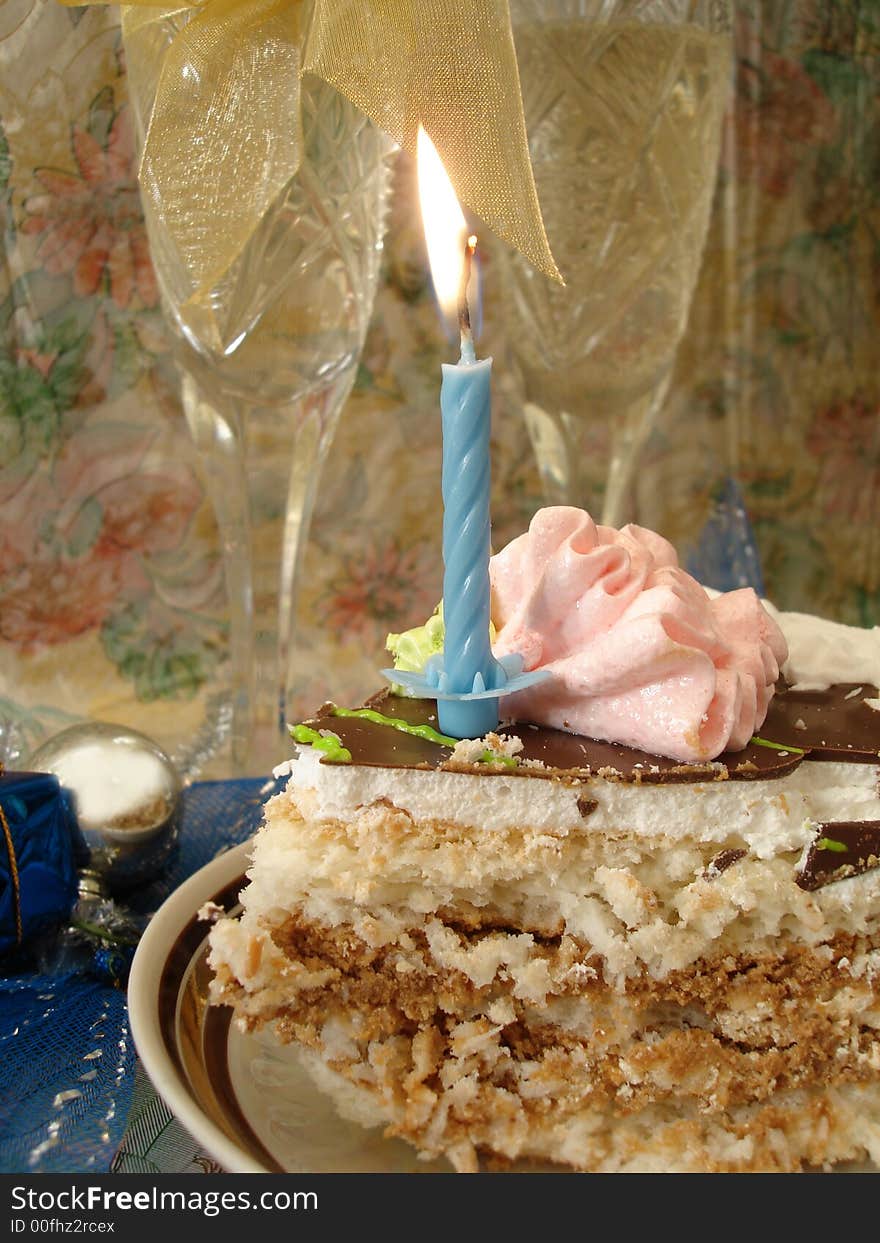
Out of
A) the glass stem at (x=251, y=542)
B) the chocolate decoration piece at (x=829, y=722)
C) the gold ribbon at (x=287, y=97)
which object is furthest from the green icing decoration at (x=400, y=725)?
the glass stem at (x=251, y=542)

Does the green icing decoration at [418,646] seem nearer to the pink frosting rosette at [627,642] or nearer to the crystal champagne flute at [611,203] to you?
the pink frosting rosette at [627,642]

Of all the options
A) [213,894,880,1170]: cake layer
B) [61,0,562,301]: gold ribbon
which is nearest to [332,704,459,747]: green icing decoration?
[213,894,880,1170]: cake layer

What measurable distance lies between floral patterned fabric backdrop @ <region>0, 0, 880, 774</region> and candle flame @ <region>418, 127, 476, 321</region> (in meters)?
1.32

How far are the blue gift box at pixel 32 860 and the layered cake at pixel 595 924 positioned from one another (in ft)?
1.33

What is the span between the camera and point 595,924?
0.94 metres

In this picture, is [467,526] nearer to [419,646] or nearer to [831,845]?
[419,646]

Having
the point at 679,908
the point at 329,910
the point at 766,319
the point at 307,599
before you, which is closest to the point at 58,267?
the point at 307,599

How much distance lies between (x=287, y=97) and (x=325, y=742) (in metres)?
0.84

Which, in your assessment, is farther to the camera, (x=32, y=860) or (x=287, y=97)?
(x=287, y=97)

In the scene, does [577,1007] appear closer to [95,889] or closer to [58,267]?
[95,889]

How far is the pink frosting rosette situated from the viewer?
0.95 meters

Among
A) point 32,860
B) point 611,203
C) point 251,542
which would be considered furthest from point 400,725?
point 611,203

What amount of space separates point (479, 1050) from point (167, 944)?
1.12 ft

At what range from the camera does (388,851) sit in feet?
3.07
